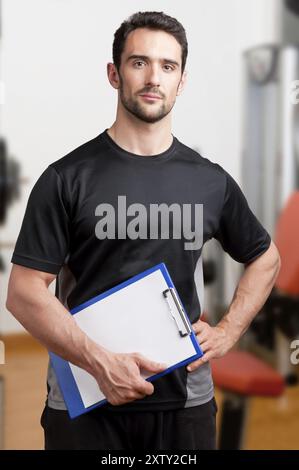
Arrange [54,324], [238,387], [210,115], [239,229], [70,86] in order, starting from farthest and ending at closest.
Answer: [210,115]
[70,86]
[238,387]
[239,229]
[54,324]

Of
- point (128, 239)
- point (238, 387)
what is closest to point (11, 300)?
point (128, 239)

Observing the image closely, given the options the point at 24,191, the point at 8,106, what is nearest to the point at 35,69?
the point at 8,106

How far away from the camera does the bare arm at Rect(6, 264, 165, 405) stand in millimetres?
904

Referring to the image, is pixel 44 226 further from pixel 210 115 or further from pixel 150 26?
pixel 210 115

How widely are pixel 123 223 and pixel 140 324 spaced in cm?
13

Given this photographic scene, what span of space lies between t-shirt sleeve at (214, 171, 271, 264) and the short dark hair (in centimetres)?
20

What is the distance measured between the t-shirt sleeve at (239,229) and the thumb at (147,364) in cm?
22

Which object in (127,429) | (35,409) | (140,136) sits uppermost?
(140,136)

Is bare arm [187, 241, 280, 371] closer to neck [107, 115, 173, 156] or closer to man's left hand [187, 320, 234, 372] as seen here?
man's left hand [187, 320, 234, 372]

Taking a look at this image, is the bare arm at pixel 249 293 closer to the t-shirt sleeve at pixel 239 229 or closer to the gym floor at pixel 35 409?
the t-shirt sleeve at pixel 239 229

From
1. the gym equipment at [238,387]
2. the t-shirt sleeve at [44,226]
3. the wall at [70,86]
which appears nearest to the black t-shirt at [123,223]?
the t-shirt sleeve at [44,226]

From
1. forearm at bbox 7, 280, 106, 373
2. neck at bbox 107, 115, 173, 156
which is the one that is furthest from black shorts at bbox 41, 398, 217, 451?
neck at bbox 107, 115, 173, 156

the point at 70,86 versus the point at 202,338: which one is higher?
the point at 70,86

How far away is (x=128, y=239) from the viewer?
94 centimetres
